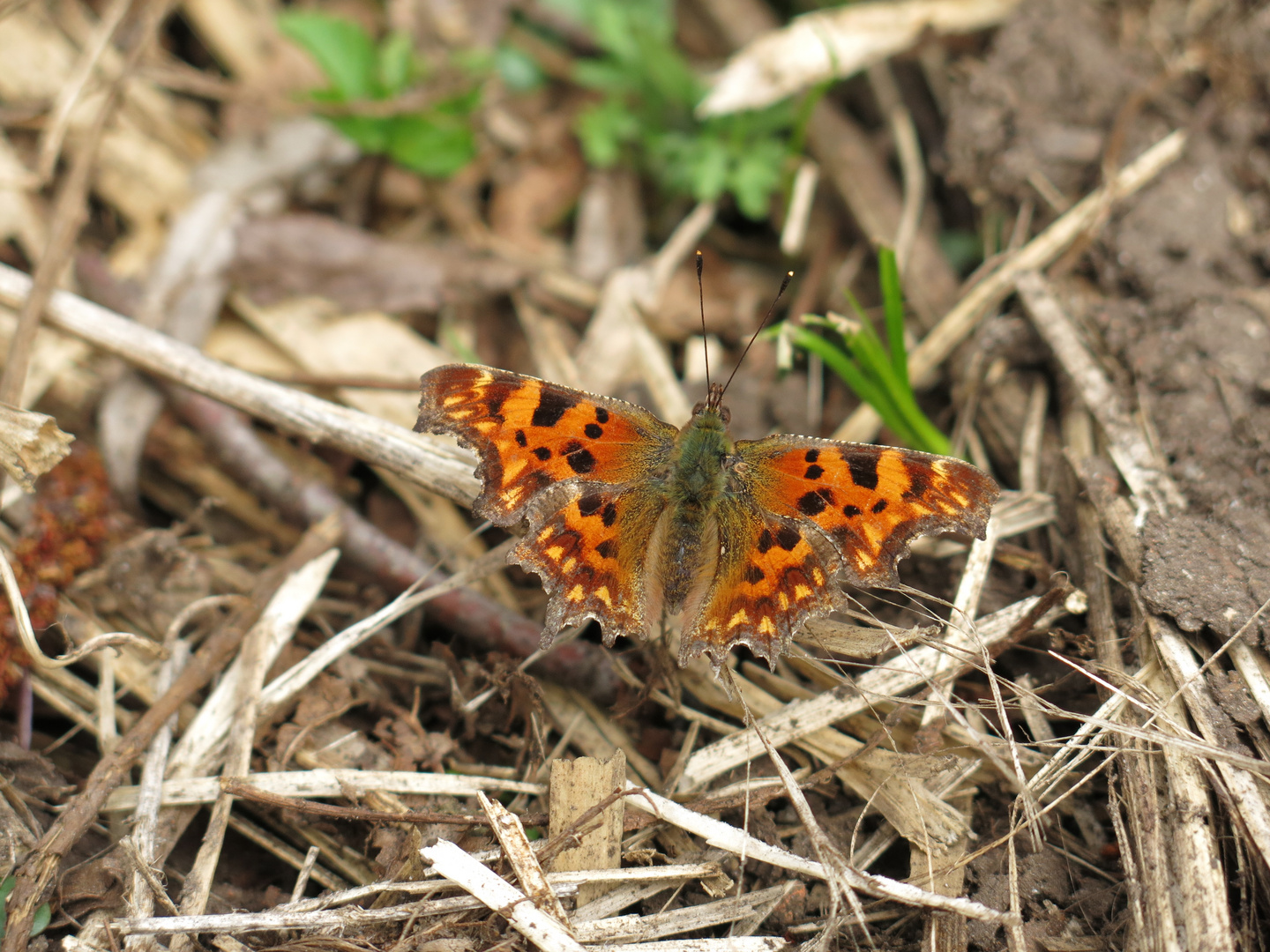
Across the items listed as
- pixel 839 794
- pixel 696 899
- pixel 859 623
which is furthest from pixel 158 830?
pixel 859 623

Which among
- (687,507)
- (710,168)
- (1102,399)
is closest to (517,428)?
(687,507)

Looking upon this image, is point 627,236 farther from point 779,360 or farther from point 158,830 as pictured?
point 158,830

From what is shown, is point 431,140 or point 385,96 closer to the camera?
point 385,96

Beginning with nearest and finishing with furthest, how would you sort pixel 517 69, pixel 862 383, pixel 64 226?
pixel 862 383, pixel 64 226, pixel 517 69

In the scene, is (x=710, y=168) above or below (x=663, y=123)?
below

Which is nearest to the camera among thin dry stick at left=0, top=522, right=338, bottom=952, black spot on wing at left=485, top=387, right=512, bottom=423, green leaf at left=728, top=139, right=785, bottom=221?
thin dry stick at left=0, top=522, right=338, bottom=952

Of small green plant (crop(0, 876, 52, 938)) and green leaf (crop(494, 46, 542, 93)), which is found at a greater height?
green leaf (crop(494, 46, 542, 93))

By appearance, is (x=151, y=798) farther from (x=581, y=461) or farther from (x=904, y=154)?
(x=904, y=154)

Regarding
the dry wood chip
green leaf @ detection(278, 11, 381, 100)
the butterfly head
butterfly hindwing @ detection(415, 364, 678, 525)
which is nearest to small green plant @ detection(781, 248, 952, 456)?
the butterfly head

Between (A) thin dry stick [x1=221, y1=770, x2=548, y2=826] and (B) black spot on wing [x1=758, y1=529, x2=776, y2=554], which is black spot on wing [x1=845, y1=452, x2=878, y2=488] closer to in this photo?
(B) black spot on wing [x1=758, y1=529, x2=776, y2=554]
